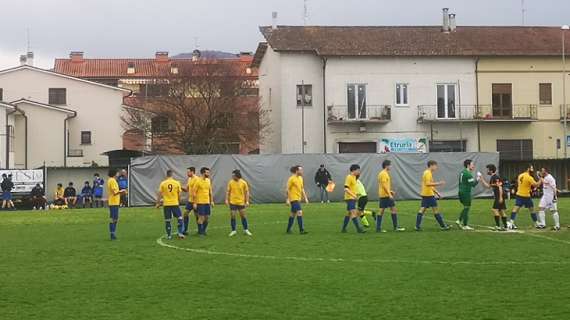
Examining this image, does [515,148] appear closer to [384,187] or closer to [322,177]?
[322,177]

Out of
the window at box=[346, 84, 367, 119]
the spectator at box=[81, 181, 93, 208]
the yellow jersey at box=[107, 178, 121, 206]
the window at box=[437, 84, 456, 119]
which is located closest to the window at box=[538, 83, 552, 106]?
the window at box=[437, 84, 456, 119]

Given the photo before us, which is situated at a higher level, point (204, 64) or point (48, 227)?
point (204, 64)

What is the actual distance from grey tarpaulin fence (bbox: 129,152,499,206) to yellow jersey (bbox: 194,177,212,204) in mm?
20927

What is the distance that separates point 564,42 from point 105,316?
56.5 metres

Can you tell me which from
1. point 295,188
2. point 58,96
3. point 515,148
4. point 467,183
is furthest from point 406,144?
point 295,188

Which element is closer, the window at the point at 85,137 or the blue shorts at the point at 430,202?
the blue shorts at the point at 430,202

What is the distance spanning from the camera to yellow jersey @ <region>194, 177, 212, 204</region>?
22125 millimetres

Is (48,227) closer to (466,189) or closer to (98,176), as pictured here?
(466,189)

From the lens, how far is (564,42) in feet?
199

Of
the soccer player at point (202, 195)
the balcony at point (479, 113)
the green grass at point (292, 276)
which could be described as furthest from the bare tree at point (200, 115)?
the green grass at point (292, 276)

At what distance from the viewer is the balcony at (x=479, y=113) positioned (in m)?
58.6

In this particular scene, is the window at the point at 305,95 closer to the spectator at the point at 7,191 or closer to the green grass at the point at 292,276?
the spectator at the point at 7,191

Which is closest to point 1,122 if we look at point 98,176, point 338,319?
point 98,176

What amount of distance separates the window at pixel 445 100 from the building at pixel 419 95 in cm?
7
